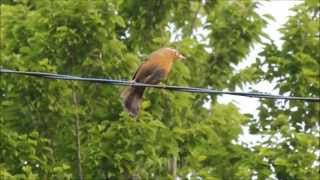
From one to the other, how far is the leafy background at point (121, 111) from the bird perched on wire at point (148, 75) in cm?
244

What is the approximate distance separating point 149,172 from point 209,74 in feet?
8.06

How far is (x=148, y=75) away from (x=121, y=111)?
2953mm

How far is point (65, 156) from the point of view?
1236cm

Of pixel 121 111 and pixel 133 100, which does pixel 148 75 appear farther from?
pixel 121 111

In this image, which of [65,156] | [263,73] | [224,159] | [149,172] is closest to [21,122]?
[65,156]

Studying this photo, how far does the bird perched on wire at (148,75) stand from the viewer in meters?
9.12

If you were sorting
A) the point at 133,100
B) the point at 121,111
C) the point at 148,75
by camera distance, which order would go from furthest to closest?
the point at 121,111 < the point at 148,75 < the point at 133,100

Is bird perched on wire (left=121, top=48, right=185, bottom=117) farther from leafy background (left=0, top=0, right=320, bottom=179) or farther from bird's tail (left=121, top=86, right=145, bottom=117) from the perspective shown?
leafy background (left=0, top=0, right=320, bottom=179)

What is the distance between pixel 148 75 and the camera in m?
9.29

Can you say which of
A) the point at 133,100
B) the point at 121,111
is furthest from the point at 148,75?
the point at 121,111

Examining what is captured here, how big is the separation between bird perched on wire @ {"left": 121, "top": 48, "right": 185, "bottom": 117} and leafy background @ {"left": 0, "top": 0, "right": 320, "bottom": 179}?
244 cm

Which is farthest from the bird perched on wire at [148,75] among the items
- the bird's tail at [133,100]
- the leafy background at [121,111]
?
the leafy background at [121,111]

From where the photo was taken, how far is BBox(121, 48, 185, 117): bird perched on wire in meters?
9.12

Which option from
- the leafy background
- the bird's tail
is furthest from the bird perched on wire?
the leafy background
